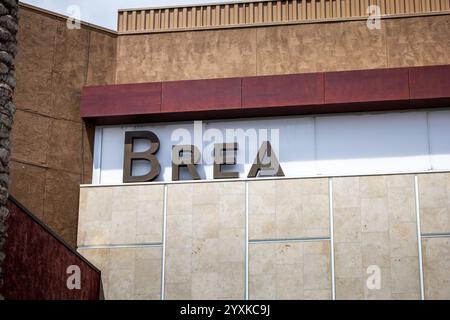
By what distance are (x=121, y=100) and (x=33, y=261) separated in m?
7.77

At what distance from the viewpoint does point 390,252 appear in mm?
22000

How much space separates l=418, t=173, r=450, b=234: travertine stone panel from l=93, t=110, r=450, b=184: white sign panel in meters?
0.93

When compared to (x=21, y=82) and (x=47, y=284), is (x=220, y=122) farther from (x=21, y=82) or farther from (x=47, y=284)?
(x=47, y=284)

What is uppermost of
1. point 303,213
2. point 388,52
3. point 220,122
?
point 388,52

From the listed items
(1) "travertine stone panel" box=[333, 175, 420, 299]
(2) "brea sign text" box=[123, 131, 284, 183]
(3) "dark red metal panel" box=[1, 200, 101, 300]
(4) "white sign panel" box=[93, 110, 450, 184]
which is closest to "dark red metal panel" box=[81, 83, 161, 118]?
(2) "brea sign text" box=[123, 131, 284, 183]

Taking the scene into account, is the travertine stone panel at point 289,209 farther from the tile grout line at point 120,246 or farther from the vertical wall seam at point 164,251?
the tile grout line at point 120,246

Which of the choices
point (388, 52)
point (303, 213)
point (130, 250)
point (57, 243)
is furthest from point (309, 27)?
point (57, 243)

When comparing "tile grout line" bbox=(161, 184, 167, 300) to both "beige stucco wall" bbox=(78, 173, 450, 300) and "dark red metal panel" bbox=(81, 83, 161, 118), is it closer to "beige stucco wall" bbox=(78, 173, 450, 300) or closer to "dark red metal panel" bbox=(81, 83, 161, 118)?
"beige stucco wall" bbox=(78, 173, 450, 300)

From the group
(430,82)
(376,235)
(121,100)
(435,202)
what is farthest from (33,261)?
(430,82)

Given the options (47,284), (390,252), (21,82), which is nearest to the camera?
(47,284)

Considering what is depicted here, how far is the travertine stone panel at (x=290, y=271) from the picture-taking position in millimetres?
22109

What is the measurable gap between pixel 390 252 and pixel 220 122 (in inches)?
224

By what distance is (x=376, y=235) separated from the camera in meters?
22.2

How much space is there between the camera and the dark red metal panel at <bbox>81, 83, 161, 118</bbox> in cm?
2445
